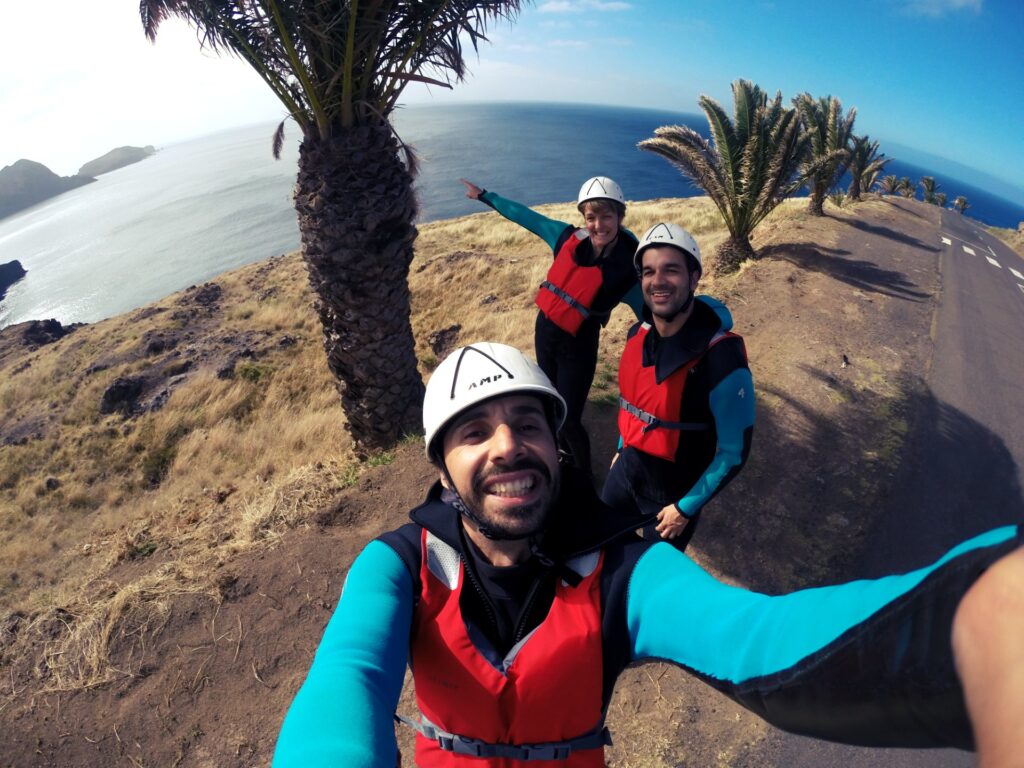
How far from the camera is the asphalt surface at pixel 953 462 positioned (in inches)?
112

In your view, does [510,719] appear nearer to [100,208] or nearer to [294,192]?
[294,192]

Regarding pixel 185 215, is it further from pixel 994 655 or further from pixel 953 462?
pixel 994 655

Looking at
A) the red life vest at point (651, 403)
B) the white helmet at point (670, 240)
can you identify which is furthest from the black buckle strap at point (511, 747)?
the white helmet at point (670, 240)

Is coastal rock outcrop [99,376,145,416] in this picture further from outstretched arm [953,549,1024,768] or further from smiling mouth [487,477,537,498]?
outstretched arm [953,549,1024,768]

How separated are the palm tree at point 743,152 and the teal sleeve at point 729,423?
939cm

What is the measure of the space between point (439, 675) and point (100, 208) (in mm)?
53552

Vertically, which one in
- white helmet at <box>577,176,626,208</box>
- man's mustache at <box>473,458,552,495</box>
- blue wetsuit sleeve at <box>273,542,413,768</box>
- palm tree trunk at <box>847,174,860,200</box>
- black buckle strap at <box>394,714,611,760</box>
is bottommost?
black buckle strap at <box>394,714,611,760</box>

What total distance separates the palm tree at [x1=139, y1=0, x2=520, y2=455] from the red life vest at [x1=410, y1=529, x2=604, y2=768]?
4685 mm

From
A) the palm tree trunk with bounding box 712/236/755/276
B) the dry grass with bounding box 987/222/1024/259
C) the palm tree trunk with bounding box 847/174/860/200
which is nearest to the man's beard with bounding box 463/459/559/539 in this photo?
the palm tree trunk with bounding box 712/236/755/276

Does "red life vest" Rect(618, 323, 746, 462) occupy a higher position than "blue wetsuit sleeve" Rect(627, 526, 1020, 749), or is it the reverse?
"blue wetsuit sleeve" Rect(627, 526, 1020, 749)

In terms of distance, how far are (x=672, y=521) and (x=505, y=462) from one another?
1610 mm

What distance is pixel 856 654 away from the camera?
0.88 metres

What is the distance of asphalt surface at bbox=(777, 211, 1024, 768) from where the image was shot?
112 inches

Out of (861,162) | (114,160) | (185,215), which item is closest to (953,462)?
(861,162)
